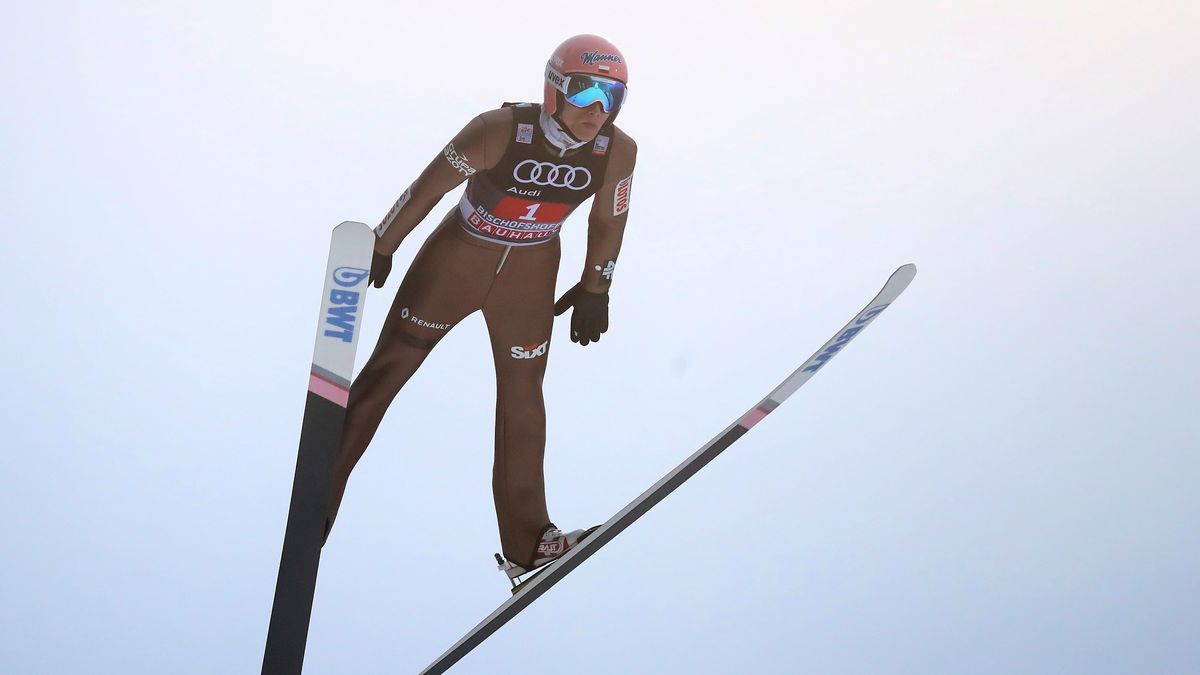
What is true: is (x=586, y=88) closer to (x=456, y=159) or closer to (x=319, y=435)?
(x=456, y=159)

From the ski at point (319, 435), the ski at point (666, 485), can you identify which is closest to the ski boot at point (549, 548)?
the ski at point (666, 485)

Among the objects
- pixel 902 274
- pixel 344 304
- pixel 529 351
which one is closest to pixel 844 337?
pixel 902 274

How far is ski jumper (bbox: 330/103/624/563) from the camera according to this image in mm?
2176

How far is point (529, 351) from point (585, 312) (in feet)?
0.49

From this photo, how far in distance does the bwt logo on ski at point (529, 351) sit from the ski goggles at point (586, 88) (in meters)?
0.52

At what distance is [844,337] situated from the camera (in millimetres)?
2475

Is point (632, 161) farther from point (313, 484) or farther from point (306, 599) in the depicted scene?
point (306, 599)

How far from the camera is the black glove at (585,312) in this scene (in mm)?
2416

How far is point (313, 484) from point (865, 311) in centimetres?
122

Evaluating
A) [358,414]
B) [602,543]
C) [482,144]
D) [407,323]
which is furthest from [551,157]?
[602,543]

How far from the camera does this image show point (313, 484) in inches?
74.7

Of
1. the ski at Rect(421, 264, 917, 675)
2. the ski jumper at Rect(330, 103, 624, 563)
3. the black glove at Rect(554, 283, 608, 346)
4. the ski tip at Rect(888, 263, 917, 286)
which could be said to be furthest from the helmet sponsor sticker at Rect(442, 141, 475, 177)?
the ski tip at Rect(888, 263, 917, 286)

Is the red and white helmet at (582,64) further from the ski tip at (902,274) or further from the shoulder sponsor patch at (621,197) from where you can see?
the ski tip at (902,274)

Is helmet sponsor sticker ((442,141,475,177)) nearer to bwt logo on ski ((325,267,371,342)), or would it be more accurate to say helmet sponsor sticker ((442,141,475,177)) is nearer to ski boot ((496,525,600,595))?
bwt logo on ski ((325,267,371,342))
